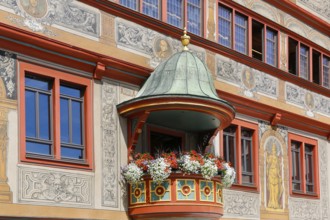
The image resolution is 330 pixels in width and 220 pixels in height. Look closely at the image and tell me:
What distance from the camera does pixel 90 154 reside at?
1650 cm

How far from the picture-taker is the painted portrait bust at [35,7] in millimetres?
15500

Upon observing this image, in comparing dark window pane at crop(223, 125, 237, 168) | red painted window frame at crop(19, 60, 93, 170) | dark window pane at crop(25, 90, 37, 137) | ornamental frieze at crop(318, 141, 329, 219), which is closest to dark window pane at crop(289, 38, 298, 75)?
ornamental frieze at crop(318, 141, 329, 219)

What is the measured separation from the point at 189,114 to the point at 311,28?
31.0 ft

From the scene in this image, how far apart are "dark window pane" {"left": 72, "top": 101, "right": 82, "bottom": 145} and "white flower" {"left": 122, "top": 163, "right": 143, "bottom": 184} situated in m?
1.23

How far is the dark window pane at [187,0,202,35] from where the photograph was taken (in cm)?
2011

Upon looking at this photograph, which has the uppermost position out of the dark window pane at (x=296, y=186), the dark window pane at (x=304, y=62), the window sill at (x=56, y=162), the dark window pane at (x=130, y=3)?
the dark window pane at (x=304, y=62)

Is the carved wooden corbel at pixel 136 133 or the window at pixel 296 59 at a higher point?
the window at pixel 296 59

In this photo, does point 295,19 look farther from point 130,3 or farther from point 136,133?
point 136,133

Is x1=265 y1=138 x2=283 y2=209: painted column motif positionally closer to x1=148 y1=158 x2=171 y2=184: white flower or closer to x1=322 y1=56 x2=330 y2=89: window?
x1=322 y1=56 x2=330 y2=89: window

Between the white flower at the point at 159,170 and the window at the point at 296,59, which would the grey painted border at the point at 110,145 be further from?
the window at the point at 296,59

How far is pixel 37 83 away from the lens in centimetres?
1573

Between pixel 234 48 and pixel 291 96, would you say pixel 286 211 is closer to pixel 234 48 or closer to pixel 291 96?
pixel 291 96

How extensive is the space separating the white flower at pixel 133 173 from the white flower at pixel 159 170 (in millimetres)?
285

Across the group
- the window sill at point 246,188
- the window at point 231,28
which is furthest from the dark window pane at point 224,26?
the window sill at point 246,188
